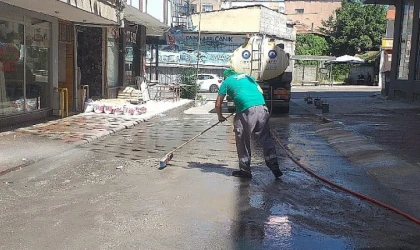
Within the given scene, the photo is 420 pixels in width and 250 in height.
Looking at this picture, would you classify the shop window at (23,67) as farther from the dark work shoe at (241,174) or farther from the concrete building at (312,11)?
the concrete building at (312,11)

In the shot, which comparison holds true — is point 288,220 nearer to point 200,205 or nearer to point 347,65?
point 200,205

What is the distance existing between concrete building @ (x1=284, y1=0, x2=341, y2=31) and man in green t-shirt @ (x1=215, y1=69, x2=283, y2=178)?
62084 mm

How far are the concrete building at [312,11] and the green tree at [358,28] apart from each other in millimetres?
12289

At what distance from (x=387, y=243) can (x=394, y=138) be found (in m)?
7.07

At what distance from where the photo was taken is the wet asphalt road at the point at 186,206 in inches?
194

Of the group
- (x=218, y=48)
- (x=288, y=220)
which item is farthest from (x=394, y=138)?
(x=218, y=48)

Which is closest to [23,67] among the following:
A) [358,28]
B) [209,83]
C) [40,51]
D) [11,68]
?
[11,68]

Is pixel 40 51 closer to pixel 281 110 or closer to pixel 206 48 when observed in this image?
pixel 281 110

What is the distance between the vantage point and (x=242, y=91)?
7699 millimetres

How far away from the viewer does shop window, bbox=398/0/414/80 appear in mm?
23677

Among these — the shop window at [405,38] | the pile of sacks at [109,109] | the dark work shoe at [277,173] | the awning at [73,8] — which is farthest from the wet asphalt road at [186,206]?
the shop window at [405,38]

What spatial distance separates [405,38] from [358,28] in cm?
2975

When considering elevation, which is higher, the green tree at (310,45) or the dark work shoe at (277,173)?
the green tree at (310,45)

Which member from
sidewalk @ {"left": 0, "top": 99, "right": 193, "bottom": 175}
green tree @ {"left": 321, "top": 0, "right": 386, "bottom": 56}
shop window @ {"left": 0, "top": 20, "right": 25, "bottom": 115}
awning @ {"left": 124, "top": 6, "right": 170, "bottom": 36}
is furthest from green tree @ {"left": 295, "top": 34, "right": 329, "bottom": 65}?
shop window @ {"left": 0, "top": 20, "right": 25, "bottom": 115}
